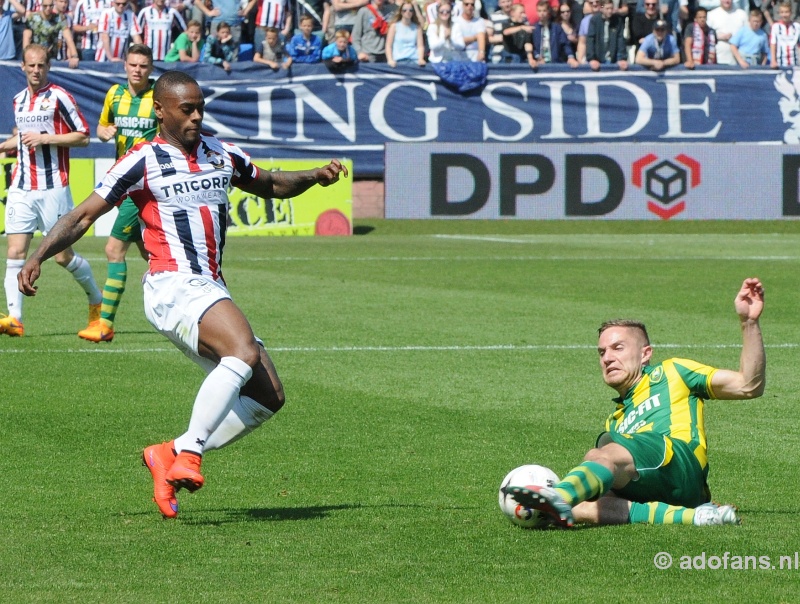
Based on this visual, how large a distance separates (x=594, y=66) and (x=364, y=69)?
425 centimetres

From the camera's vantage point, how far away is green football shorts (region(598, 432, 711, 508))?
17.2ft

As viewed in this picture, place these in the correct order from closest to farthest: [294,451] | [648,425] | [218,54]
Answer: [648,425] < [294,451] < [218,54]

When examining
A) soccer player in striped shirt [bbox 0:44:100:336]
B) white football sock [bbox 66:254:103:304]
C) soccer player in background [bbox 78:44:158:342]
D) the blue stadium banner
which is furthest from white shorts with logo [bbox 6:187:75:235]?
the blue stadium banner

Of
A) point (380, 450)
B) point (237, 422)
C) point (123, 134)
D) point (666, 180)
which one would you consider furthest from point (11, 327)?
point (666, 180)

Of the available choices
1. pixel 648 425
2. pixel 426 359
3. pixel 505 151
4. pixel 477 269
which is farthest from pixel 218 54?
pixel 648 425

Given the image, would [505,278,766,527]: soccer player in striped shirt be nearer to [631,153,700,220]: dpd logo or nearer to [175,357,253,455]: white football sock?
[175,357,253,455]: white football sock

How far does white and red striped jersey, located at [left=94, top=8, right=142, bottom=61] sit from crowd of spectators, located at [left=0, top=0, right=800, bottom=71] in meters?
0.02

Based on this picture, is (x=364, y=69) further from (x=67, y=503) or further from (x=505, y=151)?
(x=67, y=503)

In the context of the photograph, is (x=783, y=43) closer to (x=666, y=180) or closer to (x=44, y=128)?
(x=666, y=180)

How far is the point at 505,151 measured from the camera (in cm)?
2414

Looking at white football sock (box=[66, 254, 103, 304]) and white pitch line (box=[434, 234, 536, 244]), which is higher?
white football sock (box=[66, 254, 103, 304])

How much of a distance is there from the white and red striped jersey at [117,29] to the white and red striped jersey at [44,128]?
1299 cm

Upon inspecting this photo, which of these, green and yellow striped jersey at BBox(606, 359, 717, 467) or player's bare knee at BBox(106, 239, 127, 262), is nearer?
green and yellow striped jersey at BBox(606, 359, 717, 467)

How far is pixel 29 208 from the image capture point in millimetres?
11625
